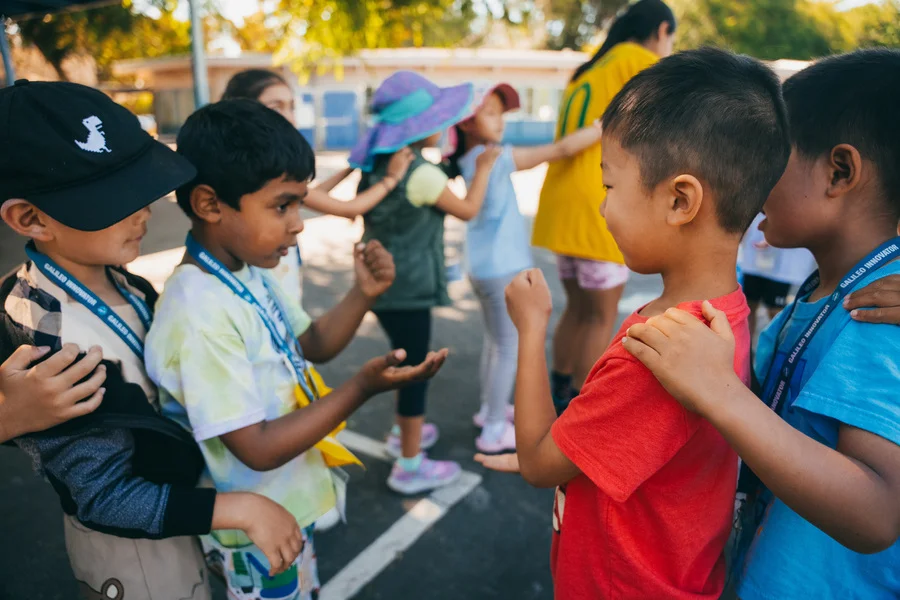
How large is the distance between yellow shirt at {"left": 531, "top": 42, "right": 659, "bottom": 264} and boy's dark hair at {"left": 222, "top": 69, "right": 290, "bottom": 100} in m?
1.60

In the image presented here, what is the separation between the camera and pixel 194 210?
1588 millimetres

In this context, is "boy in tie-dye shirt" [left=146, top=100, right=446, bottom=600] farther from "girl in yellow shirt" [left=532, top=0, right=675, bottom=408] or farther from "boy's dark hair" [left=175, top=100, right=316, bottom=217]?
"girl in yellow shirt" [left=532, top=0, right=675, bottom=408]

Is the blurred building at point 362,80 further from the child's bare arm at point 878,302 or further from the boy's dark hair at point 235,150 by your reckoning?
the child's bare arm at point 878,302

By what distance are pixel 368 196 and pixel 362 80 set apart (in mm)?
22815

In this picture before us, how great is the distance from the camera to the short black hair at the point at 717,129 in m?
1.10

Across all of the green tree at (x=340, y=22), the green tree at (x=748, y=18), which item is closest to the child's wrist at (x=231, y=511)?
the green tree at (x=340, y=22)

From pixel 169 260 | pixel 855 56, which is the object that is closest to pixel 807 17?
pixel 169 260

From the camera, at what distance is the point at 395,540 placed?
269 cm

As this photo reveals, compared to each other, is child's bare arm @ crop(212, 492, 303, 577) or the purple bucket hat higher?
the purple bucket hat

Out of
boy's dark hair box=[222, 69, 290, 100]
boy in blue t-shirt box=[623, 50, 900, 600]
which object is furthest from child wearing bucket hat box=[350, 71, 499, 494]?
boy in blue t-shirt box=[623, 50, 900, 600]

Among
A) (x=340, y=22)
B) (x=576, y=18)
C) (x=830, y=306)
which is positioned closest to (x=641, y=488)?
(x=830, y=306)

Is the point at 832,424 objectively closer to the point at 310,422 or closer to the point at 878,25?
the point at 310,422

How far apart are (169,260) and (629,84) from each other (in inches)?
267

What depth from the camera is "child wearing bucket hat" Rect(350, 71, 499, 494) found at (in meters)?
2.80
